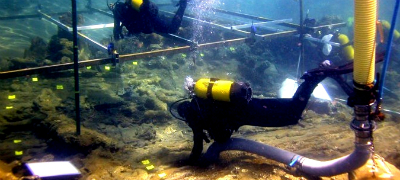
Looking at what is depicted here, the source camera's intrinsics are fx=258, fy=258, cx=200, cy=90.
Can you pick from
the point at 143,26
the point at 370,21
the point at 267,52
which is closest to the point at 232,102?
the point at 370,21

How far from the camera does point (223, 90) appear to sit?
4184mm

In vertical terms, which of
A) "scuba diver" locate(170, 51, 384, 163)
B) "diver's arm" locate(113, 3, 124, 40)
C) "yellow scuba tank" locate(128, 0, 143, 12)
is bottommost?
"scuba diver" locate(170, 51, 384, 163)

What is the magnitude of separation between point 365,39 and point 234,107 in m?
2.22

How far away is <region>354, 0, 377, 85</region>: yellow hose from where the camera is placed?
2.57 meters

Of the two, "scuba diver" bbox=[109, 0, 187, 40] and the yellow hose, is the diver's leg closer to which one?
"scuba diver" bbox=[109, 0, 187, 40]

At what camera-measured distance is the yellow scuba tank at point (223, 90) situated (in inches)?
161

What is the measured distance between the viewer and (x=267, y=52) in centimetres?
1541

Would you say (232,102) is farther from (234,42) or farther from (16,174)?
(234,42)

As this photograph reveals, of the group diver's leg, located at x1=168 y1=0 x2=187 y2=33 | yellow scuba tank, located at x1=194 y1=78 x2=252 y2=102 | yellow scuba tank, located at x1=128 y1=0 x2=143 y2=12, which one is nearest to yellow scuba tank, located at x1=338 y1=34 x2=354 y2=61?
diver's leg, located at x1=168 y1=0 x2=187 y2=33

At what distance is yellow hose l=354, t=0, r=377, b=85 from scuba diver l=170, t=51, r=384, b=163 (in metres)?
1.41

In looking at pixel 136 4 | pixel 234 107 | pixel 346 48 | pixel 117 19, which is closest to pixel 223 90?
pixel 234 107

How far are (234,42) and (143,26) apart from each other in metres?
3.05

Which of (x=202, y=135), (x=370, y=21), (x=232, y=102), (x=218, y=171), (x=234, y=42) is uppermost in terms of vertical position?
(x=370, y=21)

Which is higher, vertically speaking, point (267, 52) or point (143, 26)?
point (143, 26)
